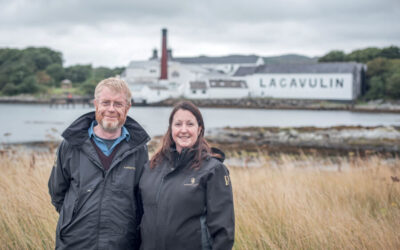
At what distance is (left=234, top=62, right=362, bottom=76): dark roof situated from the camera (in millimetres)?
66375

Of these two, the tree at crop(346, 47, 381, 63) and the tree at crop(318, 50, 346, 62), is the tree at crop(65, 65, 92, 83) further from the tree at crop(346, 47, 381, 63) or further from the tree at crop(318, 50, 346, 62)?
the tree at crop(346, 47, 381, 63)

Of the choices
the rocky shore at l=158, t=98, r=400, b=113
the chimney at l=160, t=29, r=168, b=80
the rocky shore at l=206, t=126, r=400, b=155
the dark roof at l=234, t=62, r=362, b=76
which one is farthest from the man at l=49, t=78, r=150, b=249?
the chimney at l=160, t=29, r=168, b=80

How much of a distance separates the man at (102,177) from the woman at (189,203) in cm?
14

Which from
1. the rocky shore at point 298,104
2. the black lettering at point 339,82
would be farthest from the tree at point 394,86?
the black lettering at point 339,82

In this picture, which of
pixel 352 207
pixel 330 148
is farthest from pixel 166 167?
pixel 330 148

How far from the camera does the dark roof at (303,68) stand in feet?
218

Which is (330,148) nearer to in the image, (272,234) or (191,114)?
(272,234)

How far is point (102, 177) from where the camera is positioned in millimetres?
2854

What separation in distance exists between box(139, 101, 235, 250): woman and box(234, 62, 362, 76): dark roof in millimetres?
67246

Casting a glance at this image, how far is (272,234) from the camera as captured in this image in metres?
4.42

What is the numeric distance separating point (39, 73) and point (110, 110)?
9849 cm

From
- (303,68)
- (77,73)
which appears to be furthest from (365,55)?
(77,73)

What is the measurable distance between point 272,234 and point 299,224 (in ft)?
1.00

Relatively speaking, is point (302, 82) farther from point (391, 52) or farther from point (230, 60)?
point (230, 60)
